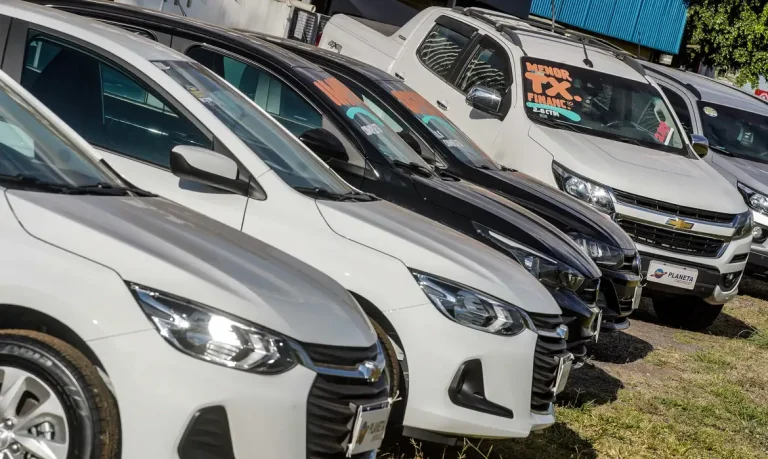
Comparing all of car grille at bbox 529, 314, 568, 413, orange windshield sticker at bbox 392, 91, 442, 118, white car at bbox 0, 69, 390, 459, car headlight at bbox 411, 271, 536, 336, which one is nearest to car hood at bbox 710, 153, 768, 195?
orange windshield sticker at bbox 392, 91, 442, 118

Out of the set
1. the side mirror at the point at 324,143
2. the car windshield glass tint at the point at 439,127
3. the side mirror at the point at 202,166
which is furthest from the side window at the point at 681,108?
the side mirror at the point at 202,166

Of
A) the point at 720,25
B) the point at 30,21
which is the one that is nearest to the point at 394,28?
the point at 30,21

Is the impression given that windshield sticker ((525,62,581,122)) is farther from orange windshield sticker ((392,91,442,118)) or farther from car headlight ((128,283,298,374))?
car headlight ((128,283,298,374))

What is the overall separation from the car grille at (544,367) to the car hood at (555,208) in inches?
106

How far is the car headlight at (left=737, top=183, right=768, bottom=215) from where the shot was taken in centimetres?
1233

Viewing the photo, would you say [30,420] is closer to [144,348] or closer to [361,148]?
[144,348]

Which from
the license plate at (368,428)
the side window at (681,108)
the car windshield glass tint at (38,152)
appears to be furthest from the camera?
the side window at (681,108)

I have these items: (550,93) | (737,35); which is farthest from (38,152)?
(737,35)

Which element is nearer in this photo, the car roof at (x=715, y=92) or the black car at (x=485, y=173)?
the black car at (x=485, y=173)

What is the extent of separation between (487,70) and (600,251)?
279cm

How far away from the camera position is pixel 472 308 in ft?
16.8

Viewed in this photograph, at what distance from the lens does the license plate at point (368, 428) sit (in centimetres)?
385

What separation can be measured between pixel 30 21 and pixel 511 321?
2560 millimetres

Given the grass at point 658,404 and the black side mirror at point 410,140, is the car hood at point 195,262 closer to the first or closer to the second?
the grass at point 658,404
